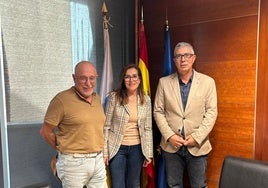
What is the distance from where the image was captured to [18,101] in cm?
206

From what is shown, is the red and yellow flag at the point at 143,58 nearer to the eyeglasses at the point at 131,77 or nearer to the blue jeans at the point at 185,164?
the eyeglasses at the point at 131,77

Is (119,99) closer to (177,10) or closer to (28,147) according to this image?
(28,147)

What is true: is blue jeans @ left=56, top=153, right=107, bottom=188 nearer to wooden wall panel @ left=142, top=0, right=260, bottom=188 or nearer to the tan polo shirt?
the tan polo shirt

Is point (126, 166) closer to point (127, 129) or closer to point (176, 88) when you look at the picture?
point (127, 129)

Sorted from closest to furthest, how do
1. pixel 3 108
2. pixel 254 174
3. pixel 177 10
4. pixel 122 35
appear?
pixel 254 174
pixel 3 108
pixel 177 10
pixel 122 35

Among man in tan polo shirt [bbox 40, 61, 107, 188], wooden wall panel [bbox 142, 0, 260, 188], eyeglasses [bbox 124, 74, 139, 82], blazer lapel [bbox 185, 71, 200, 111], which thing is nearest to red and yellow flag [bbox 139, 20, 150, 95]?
wooden wall panel [bbox 142, 0, 260, 188]

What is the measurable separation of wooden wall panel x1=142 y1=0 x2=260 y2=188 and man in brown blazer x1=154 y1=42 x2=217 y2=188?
0.23 meters

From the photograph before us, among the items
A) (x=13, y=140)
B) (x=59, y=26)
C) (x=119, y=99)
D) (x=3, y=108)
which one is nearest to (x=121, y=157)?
(x=119, y=99)

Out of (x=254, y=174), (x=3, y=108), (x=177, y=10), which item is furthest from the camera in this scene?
(x=177, y=10)

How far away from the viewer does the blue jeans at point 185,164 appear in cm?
218

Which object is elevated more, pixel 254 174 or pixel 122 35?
pixel 122 35

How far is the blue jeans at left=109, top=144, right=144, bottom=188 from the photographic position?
2189 millimetres

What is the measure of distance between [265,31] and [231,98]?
2.04 ft

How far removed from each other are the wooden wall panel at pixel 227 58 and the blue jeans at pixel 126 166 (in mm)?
735
